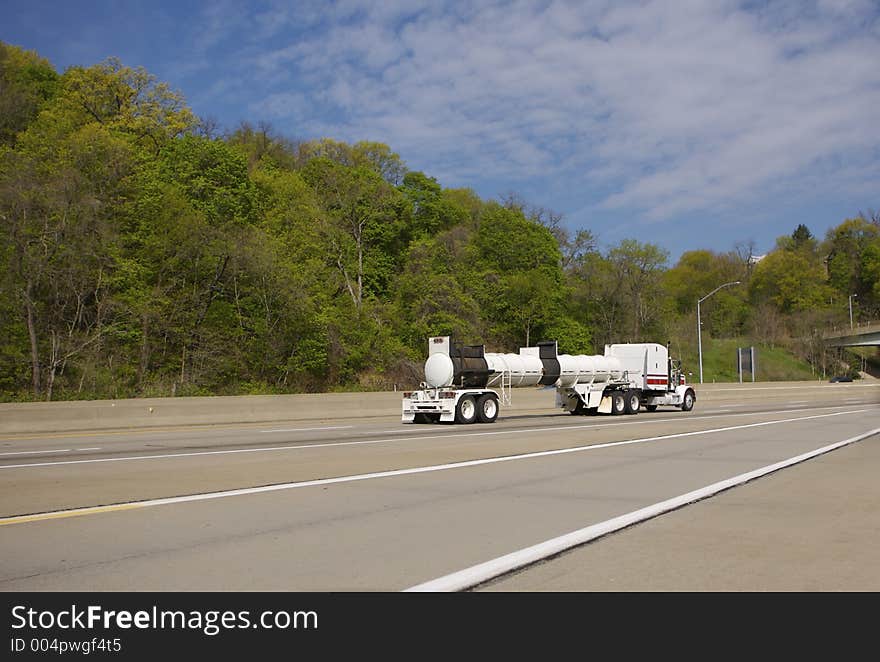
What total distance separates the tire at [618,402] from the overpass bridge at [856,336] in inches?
2703

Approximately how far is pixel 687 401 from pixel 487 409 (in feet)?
47.5

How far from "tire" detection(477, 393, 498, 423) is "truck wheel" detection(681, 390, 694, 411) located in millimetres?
13759

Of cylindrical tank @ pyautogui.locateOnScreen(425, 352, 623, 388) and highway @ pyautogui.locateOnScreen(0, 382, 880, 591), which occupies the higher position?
cylindrical tank @ pyautogui.locateOnScreen(425, 352, 623, 388)

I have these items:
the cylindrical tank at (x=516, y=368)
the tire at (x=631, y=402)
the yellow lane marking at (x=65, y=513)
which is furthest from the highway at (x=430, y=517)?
the tire at (x=631, y=402)

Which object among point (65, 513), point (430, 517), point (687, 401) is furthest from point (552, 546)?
point (687, 401)

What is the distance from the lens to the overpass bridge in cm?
9275

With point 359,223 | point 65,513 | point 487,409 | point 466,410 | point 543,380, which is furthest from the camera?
point 359,223

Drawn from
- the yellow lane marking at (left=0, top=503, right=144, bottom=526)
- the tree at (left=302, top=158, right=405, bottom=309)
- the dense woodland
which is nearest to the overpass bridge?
the dense woodland

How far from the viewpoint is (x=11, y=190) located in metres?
38.6

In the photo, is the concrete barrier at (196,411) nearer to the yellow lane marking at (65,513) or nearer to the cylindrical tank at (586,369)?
the cylindrical tank at (586,369)

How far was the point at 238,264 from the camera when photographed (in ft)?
164

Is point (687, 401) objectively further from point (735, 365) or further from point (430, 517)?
point (735, 365)

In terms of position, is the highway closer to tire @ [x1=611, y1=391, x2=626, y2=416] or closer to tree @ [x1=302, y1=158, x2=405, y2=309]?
tire @ [x1=611, y1=391, x2=626, y2=416]
